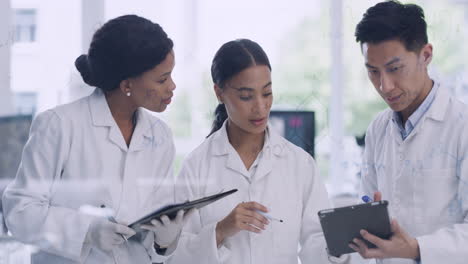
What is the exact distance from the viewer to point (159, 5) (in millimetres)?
1507

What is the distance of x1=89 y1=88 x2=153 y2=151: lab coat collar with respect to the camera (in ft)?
4.26

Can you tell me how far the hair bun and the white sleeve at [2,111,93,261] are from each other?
12cm

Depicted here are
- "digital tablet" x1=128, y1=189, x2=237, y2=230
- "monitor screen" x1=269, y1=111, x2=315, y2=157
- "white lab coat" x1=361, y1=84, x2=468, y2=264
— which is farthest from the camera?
"monitor screen" x1=269, y1=111, x2=315, y2=157

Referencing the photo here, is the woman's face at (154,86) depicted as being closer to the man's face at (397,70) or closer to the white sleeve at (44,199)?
the white sleeve at (44,199)

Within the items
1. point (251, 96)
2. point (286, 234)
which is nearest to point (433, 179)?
point (286, 234)

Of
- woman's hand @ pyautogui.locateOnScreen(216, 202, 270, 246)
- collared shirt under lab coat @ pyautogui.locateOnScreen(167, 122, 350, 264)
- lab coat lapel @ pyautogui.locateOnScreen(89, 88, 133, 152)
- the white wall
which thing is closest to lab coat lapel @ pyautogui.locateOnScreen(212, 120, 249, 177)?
collared shirt under lab coat @ pyautogui.locateOnScreen(167, 122, 350, 264)

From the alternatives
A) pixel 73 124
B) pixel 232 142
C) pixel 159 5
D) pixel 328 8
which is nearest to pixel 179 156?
pixel 232 142

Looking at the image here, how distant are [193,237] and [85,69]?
49cm

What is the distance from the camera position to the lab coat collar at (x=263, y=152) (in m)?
1.32

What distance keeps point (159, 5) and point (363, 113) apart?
2.83 ft

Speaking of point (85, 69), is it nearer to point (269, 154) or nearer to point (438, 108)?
point (269, 154)

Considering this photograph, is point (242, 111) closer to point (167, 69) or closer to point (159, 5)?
point (167, 69)

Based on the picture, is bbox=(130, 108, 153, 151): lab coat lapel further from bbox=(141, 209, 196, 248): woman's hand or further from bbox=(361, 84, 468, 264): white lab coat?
bbox=(361, 84, 468, 264): white lab coat

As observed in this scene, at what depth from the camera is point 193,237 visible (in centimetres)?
127
